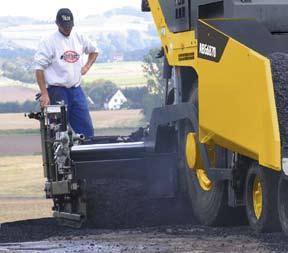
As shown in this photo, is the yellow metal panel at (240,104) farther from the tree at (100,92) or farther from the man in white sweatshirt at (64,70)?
the tree at (100,92)

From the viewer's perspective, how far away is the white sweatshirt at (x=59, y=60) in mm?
10297

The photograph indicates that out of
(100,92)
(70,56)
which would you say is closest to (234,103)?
(70,56)

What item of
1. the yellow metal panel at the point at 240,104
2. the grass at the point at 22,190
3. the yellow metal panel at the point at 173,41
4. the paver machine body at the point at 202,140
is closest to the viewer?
the yellow metal panel at the point at 240,104

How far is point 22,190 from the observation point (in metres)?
27.5

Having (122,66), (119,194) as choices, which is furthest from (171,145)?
(122,66)

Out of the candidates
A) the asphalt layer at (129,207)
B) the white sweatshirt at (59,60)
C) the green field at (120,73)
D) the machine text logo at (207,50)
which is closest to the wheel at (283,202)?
the machine text logo at (207,50)

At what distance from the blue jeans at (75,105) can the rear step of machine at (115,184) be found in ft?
1.85

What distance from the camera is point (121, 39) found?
199 feet

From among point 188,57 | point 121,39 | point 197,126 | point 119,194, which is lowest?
point 119,194

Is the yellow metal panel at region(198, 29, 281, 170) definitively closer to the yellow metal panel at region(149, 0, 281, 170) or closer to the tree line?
the yellow metal panel at region(149, 0, 281, 170)

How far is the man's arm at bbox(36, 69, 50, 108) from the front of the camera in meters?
10.2

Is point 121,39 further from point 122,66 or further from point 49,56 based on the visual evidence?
point 49,56

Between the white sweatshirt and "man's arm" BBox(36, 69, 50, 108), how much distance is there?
0.05m

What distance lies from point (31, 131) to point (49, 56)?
39117 mm
